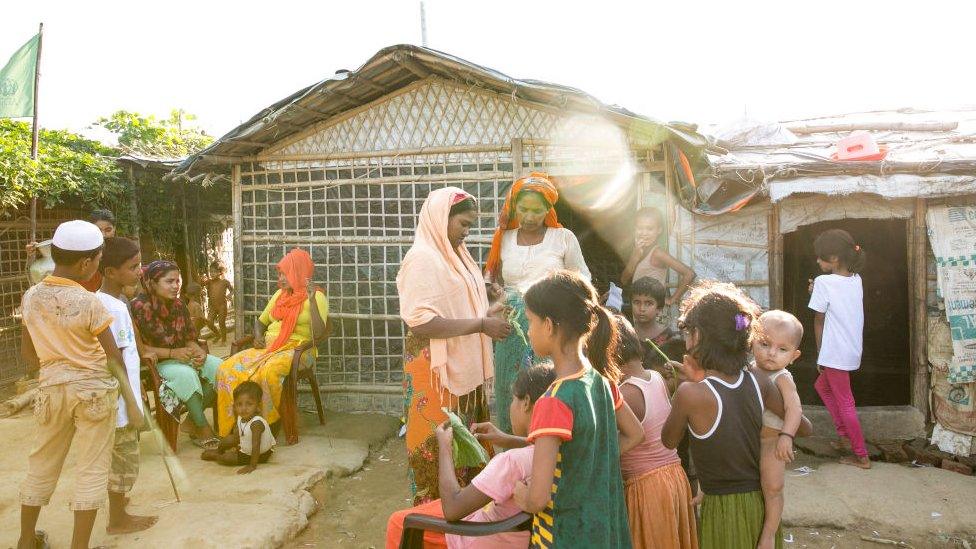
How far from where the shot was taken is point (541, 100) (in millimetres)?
5434

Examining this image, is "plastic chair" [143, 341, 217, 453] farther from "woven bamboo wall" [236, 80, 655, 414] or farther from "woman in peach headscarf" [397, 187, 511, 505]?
"woman in peach headscarf" [397, 187, 511, 505]

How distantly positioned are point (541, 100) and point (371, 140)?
5.64ft

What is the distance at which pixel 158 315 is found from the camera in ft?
16.8

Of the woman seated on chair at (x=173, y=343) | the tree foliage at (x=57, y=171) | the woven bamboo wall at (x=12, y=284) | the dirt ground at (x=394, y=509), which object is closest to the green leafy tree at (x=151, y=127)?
the tree foliage at (x=57, y=171)

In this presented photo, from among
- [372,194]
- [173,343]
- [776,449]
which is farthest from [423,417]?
[372,194]

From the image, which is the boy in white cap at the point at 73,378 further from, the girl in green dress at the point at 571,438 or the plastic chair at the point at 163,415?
the girl in green dress at the point at 571,438

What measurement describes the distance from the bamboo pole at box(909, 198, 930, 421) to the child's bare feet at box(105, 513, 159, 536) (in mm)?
5748

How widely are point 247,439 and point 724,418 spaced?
3695 millimetres

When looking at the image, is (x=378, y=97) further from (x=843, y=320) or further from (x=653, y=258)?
(x=843, y=320)

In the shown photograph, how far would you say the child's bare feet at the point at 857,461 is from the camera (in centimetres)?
467

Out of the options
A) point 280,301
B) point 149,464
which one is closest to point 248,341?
point 280,301

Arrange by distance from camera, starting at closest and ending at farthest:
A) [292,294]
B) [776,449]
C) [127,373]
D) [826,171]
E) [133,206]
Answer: [776,449] < [127,373] < [826,171] < [292,294] < [133,206]

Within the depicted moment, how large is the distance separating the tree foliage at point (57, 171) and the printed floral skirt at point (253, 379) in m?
3.55

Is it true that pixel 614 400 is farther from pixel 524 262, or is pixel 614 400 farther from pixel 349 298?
pixel 349 298
